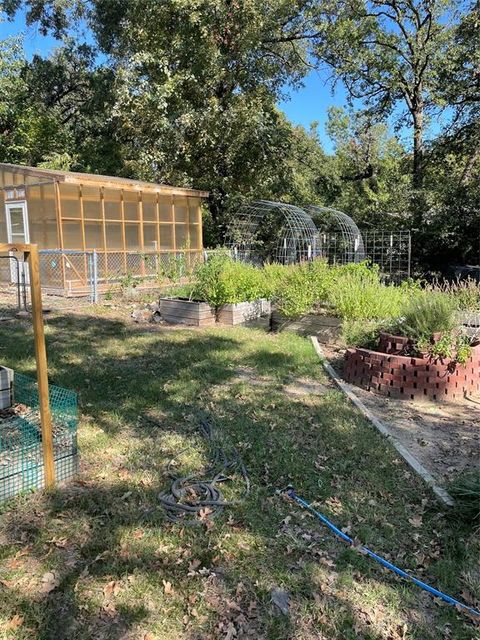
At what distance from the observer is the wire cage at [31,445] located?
2.66 m

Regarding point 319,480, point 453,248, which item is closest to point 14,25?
point 453,248

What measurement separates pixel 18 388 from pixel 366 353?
3185 mm

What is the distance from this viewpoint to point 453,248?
48.7 feet

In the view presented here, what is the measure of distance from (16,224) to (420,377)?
11009 millimetres

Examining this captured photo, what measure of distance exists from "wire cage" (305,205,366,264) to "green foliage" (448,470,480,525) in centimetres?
1304

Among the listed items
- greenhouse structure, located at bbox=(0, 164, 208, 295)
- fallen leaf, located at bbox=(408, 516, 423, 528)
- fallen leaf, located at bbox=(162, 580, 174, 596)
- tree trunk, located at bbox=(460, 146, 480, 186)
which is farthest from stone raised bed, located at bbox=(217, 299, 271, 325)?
tree trunk, located at bbox=(460, 146, 480, 186)

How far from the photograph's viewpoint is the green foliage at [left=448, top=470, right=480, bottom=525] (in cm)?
259

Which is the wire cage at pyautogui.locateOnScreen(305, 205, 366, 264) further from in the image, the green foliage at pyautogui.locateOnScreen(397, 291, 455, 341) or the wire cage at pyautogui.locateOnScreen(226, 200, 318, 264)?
the green foliage at pyautogui.locateOnScreen(397, 291, 455, 341)

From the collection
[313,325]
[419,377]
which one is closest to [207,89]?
[313,325]

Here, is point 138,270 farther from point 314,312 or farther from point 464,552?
point 464,552

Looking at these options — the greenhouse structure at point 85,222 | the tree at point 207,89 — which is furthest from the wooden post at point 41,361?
the tree at point 207,89

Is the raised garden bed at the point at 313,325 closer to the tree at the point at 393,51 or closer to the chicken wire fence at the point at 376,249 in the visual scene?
the chicken wire fence at the point at 376,249

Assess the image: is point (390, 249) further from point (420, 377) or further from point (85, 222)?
point (420, 377)

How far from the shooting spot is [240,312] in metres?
7.67
